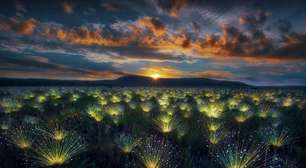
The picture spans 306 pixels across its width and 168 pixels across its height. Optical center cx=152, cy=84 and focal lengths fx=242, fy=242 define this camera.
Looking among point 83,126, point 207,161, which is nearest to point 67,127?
point 83,126

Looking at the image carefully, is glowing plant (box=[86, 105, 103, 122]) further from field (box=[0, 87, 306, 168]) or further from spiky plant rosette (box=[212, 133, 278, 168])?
spiky plant rosette (box=[212, 133, 278, 168])

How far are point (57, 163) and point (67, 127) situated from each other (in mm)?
7404

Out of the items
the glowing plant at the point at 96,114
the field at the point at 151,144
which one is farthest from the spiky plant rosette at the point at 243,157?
the glowing plant at the point at 96,114

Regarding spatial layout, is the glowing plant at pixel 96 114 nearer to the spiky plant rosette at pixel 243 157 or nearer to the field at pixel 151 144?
the field at pixel 151 144

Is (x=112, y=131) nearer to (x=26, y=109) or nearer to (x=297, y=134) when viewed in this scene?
(x=297, y=134)

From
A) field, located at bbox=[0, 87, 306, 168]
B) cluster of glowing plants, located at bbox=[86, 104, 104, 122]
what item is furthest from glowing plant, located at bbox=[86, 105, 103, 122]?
field, located at bbox=[0, 87, 306, 168]

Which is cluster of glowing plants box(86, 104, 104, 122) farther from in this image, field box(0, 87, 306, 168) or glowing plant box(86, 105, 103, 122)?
field box(0, 87, 306, 168)

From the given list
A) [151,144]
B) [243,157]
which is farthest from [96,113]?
[243,157]

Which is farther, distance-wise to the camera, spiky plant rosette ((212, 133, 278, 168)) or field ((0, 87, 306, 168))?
field ((0, 87, 306, 168))

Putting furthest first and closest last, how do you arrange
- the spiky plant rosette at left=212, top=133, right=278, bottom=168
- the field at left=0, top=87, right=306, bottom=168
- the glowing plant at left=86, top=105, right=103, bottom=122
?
1. the glowing plant at left=86, top=105, right=103, bottom=122
2. the field at left=0, top=87, right=306, bottom=168
3. the spiky plant rosette at left=212, top=133, right=278, bottom=168

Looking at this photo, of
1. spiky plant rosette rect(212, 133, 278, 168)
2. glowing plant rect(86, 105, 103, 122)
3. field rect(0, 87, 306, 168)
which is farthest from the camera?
glowing plant rect(86, 105, 103, 122)

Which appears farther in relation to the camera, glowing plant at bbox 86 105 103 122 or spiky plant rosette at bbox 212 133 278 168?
glowing plant at bbox 86 105 103 122

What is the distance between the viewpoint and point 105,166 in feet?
25.6

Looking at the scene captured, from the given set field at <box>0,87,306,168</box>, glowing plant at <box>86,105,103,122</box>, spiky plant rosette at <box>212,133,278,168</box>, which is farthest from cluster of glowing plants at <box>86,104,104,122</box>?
spiky plant rosette at <box>212,133,278,168</box>
